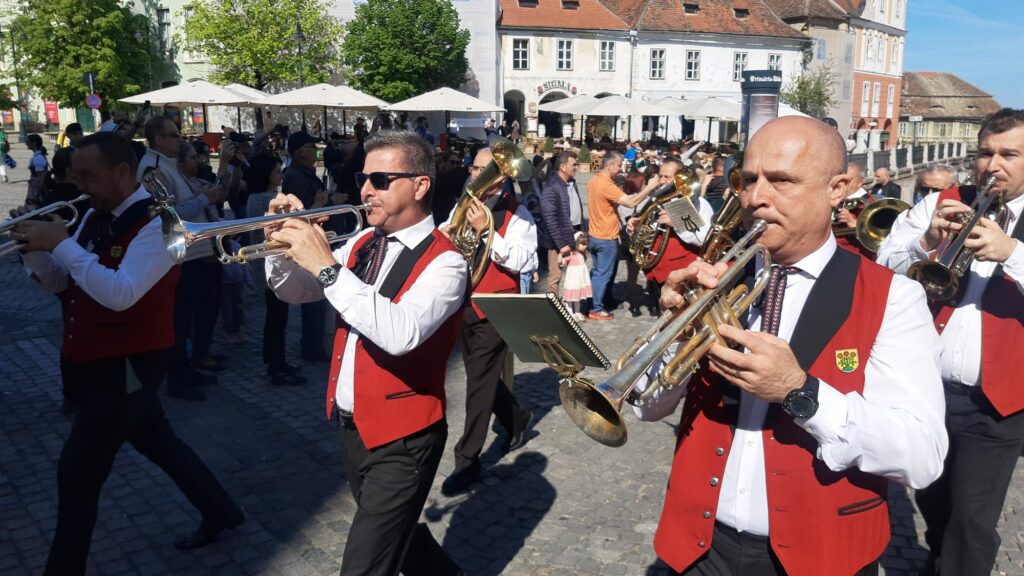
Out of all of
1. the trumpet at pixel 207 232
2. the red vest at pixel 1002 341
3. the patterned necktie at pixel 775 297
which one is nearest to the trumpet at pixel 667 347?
the patterned necktie at pixel 775 297

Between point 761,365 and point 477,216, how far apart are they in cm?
344

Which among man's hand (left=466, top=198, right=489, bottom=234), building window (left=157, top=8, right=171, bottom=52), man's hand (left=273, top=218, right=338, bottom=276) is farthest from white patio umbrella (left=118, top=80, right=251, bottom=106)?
building window (left=157, top=8, right=171, bottom=52)

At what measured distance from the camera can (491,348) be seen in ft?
17.5

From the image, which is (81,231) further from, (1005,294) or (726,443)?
(1005,294)

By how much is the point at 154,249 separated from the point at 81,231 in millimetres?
598

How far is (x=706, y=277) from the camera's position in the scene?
2105 mm

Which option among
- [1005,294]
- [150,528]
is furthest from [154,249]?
[1005,294]

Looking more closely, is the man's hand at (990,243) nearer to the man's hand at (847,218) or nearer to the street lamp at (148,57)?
the man's hand at (847,218)

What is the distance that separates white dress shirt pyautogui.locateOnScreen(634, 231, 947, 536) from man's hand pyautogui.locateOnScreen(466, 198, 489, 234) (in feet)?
9.40

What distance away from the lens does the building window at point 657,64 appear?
150ft

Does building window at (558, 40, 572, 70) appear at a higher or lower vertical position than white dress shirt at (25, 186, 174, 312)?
higher

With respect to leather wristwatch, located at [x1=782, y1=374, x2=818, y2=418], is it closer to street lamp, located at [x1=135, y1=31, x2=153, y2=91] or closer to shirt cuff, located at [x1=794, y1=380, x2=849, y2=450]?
shirt cuff, located at [x1=794, y1=380, x2=849, y2=450]

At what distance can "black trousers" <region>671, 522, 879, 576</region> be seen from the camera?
7.66 feet

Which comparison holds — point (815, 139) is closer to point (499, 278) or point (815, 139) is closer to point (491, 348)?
point (491, 348)
